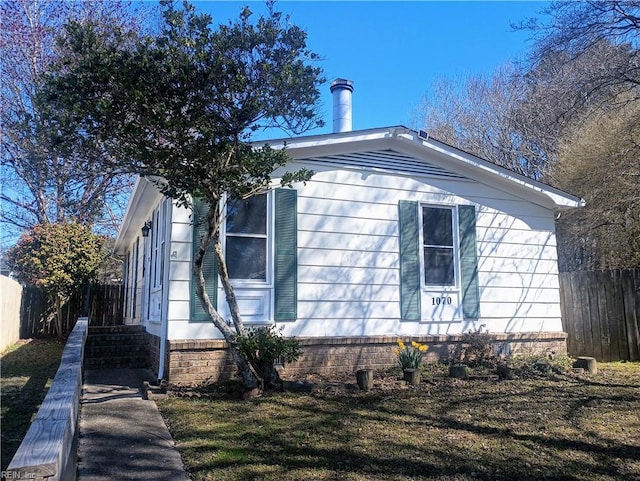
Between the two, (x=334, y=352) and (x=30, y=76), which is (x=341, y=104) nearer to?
(x=334, y=352)

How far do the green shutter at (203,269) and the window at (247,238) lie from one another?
29 centimetres

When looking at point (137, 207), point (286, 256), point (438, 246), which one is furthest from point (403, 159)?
point (137, 207)

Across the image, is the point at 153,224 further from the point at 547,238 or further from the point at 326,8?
the point at 547,238

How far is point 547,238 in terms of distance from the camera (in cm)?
999

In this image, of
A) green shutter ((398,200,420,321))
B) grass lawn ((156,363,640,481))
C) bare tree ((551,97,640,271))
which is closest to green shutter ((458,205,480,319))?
green shutter ((398,200,420,321))

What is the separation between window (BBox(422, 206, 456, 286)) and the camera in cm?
895

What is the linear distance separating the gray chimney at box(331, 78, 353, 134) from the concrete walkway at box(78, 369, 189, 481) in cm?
580

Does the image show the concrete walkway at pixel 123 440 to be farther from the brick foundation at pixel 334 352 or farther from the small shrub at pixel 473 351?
the small shrub at pixel 473 351

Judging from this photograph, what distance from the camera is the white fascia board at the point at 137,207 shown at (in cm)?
898

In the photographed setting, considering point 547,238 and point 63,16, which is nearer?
point 547,238

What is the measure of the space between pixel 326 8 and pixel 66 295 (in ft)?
36.8

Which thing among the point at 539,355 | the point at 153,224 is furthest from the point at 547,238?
the point at 153,224

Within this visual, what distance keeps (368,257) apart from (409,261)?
0.77 meters

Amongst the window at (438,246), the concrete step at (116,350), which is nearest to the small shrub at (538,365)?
the window at (438,246)
